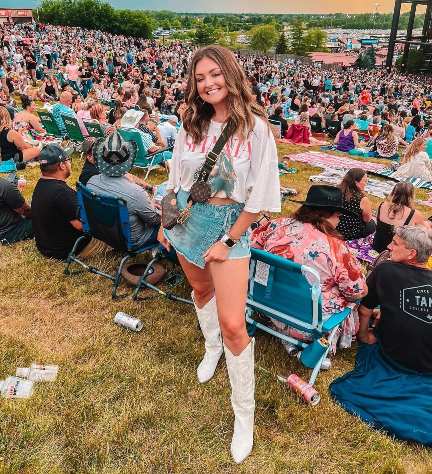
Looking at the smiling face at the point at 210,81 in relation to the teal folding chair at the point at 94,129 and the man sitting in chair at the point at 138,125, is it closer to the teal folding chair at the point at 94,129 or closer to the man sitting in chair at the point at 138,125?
the man sitting in chair at the point at 138,125

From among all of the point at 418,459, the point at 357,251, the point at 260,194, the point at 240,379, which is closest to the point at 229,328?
the point at 240,379

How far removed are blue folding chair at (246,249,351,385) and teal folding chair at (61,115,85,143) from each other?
6483 millimetres

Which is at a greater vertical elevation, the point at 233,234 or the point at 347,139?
the point at 233,234

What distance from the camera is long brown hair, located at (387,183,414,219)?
4.72 meters

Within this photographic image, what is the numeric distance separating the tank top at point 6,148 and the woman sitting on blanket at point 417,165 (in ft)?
24.4

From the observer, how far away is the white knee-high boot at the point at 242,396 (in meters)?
2.39

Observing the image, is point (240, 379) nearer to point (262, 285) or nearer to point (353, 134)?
point (262, 285)

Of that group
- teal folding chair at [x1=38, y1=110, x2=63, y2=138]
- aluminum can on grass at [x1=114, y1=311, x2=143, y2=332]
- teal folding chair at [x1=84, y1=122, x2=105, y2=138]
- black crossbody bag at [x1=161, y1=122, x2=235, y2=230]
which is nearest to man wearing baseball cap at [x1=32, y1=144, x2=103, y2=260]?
aluminum can on grass at [x1=114, y1=311, x2=143, y2=332]

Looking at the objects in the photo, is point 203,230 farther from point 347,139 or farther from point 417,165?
point 347,139

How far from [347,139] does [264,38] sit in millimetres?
105323

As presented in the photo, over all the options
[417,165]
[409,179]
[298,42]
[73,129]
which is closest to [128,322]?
[73,129]

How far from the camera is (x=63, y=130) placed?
9266mm

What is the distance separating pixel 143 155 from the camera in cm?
762

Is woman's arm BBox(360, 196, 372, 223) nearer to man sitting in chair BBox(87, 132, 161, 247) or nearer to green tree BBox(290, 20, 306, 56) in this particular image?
man sitting in chair BBox(87, 132, 161, 247)
